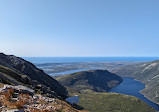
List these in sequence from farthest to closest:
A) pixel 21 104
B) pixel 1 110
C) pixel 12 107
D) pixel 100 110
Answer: pixel 100 110 < pixel 21 104 < pixel 12 107 < pixel 1 110

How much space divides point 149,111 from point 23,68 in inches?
8320

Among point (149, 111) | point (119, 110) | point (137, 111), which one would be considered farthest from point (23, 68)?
point (149, 111)

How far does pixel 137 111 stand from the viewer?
199m

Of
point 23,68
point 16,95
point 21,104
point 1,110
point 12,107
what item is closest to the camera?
point 1,110

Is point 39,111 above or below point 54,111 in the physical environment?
above

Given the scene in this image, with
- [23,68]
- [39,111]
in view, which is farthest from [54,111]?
[23,68]

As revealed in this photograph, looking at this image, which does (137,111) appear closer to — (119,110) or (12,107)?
(119,110)

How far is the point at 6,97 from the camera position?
54.1ft

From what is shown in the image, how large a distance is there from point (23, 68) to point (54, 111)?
154 m

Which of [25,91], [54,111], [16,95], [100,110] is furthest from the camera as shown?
[100,110]

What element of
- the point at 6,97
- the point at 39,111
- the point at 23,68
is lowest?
the point at 23,68

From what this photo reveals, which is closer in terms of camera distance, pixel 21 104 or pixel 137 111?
pixel 21 104

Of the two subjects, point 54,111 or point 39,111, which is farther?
point 54,111

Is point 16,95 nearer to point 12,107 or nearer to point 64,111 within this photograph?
point 12,107
